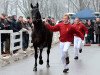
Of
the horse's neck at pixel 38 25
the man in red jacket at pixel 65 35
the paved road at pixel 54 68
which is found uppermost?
the horse's neck at pixel 38 25

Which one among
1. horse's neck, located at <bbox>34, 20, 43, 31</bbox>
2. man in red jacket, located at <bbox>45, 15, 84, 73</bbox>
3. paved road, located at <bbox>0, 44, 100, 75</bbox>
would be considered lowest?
paved road, located at <bbox>0, 44, 100, 75</bbox>

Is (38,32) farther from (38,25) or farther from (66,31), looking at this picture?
(66,31)

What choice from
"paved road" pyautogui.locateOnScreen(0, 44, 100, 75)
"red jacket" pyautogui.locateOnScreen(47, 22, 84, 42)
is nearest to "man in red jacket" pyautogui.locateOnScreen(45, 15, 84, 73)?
"red jacket" pyautogui.locateOnScreen(47, 22, 84, 42)

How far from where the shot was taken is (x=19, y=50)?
21656 millimetres

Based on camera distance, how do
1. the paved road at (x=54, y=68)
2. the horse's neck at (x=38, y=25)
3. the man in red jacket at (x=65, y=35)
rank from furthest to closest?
the horse's neck at (x=38, y=25) < the man in red jacket at (x=65, y=35) < the paved road at (x=54, y=68)

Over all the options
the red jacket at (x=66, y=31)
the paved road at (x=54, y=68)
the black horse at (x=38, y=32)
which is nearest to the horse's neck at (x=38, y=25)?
the black horse at (x=38, y=32)

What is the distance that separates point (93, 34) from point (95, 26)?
92 centimetres

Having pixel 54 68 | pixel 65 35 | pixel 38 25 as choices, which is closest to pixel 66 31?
pixel 65 35

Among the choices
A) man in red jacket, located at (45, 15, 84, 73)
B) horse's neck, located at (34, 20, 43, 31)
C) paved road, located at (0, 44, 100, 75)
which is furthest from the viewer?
horse's neck, located at (34, 20, 43, 31)

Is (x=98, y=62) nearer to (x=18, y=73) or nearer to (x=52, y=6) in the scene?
(x=18, y=73)

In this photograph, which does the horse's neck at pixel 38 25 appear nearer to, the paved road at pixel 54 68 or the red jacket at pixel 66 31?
the red jacket at pixel 66 31

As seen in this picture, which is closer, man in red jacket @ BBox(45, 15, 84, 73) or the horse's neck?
man in red jacket @ BBox(45, 15, 84, 73)

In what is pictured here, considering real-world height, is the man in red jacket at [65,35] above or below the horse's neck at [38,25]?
below

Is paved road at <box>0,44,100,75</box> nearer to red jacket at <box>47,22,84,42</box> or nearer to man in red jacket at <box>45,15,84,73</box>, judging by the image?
man in red jacket at <box>45,15,84,73</box>
